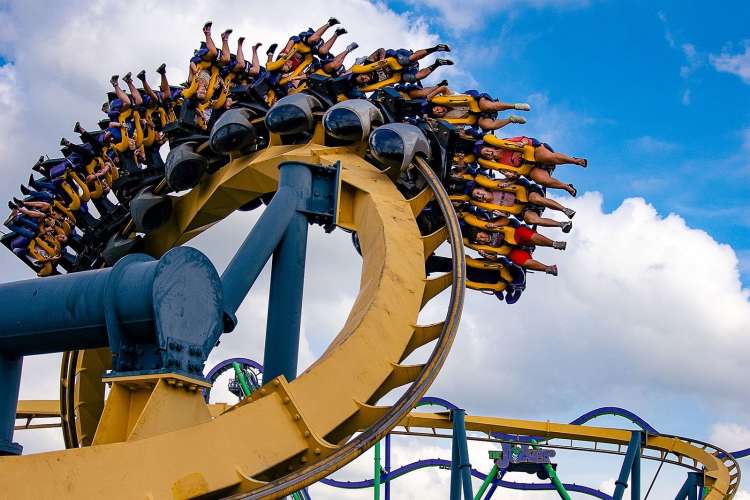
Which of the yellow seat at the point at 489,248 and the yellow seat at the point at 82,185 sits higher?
the yellow seat at the point at 82,185

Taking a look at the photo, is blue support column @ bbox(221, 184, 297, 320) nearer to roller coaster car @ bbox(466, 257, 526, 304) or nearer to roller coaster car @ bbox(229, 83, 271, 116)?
roller coaster car @ bbox(229, 83, 271, 116)

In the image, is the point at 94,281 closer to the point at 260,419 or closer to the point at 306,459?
the point at 260,419

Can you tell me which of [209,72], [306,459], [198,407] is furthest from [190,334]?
[209,72]

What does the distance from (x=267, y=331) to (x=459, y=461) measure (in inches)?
322

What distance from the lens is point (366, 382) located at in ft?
30.0

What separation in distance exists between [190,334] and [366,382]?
2035 mm

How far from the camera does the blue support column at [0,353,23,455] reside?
8070 millimetres

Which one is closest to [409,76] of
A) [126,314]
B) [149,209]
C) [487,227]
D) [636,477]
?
[487,227]

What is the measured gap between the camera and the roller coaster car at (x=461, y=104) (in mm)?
12680

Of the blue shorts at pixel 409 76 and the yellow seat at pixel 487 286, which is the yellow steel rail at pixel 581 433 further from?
the blue shorts at pixel 409 76

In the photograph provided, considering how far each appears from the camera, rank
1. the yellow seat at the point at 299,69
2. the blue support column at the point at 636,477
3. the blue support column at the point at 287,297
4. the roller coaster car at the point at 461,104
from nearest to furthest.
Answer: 1. the blue support column at the point at 287,297
2. the roller coaster car at the point at 461,104
3. the yellow seat at the point at 299,69
4. the blue support column at the point at 636,477

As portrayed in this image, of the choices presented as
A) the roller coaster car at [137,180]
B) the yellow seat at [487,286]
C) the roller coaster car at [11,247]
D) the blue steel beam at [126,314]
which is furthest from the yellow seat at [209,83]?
the blue steel beam at [126,314]

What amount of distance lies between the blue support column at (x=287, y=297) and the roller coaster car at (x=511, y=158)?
2641mm

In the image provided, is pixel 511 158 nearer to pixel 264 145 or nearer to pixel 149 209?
pixel 264 145
